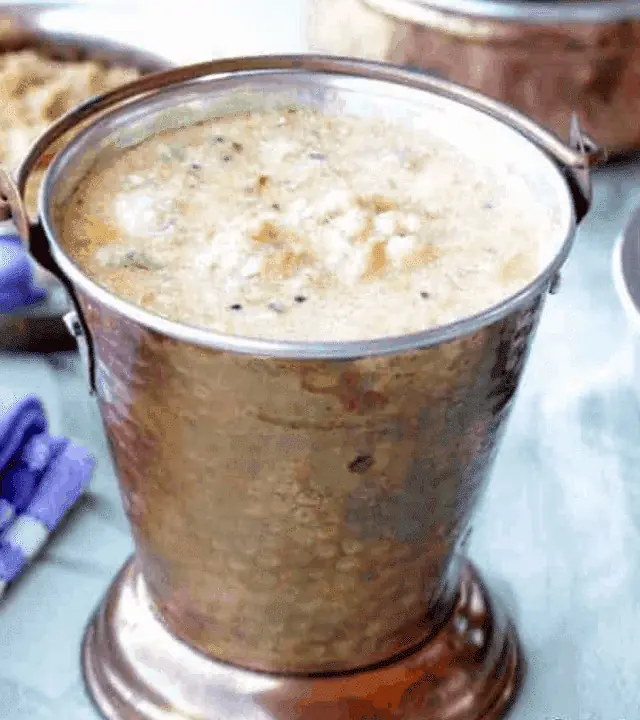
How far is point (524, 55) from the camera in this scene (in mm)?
1200

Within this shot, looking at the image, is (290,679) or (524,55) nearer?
(290,679)

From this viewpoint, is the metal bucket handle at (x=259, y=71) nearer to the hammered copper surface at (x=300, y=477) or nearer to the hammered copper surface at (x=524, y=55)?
the hammered copper surface at (x=300, y=477)

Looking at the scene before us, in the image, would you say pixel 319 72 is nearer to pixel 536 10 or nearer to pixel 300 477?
pixel 300 477

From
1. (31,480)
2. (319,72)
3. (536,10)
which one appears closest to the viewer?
(319,72)

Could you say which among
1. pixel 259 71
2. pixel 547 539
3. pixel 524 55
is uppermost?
pixel 259 71

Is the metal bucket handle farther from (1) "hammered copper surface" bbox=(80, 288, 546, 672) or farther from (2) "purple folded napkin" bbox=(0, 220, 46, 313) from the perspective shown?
(2) "purple folded napkin" bbox=(0, 220, 46, 313)

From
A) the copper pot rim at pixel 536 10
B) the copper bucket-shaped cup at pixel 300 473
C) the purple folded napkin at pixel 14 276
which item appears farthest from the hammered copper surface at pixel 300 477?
the copper pot rim at pixel 536 10

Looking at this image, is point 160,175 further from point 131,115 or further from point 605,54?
point 605,54

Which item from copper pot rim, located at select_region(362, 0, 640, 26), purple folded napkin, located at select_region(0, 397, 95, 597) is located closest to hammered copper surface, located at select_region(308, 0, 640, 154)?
copper pot rim, located at select_region(362, 0, 640, 26)

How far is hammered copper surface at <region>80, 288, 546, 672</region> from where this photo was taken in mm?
576

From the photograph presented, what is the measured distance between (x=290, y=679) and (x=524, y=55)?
2.44 ft

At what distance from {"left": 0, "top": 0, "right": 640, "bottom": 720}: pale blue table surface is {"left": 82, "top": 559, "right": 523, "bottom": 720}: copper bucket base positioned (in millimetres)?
28

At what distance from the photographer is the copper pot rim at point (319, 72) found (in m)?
0.54

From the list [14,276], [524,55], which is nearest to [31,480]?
[14,276]
